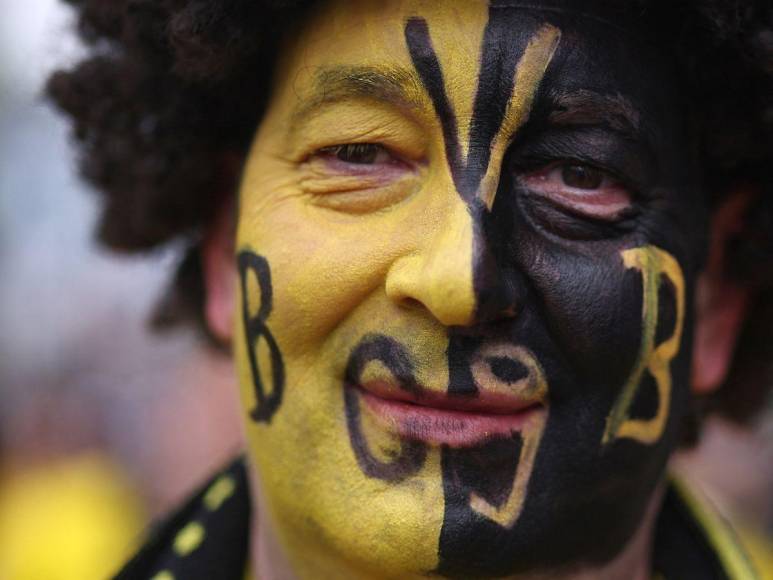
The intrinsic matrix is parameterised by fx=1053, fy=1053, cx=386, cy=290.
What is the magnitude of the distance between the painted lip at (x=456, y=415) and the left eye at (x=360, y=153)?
49 centimetres

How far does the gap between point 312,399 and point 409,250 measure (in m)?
0.40

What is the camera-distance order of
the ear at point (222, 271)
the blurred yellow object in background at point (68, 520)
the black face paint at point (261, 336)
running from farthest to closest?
the blurred yellow object in background at point (68, 520) < the ear at point (222, 271) < the black face paint at point (261, 336)

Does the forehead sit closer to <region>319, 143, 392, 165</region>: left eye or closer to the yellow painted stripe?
<region>319, 143, 392, 165</region>: left eye

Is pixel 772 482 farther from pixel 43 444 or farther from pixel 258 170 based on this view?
pixel 258 170

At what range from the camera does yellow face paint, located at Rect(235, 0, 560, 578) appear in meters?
2.13

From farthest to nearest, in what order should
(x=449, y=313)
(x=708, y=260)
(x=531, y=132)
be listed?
(x=708, y=260)
(x=531, y=132)
(x=449, y=313)

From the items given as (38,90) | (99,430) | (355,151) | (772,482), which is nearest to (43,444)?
(99,430)

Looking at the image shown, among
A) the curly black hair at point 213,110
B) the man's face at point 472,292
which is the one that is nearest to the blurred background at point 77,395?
the curly black hair at point 213,110

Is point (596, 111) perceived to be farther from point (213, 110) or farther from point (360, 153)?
point (213, 110)

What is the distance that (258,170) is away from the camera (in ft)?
8.26

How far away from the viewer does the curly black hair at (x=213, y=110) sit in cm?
237

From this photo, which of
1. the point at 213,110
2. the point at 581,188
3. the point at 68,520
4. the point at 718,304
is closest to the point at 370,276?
the point at 581,188

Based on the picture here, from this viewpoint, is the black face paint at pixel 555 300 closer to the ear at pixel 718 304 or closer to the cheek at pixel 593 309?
the cheek at pixel 593 309

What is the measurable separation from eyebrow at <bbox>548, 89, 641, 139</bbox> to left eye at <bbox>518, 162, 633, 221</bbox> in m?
0.10
